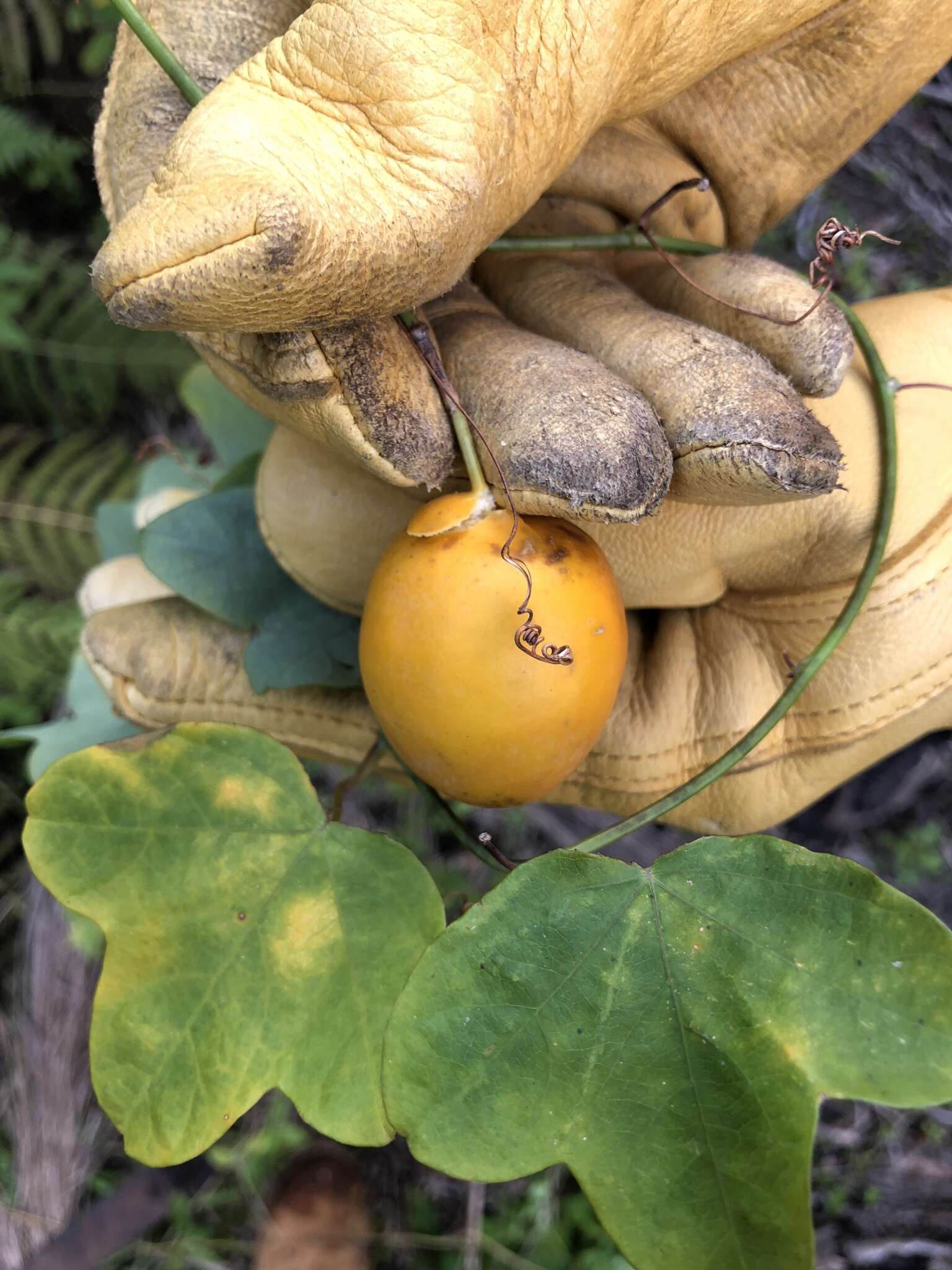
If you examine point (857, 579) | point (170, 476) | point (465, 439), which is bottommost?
point (170, 476)

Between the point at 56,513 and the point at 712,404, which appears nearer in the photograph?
the point at 712,404

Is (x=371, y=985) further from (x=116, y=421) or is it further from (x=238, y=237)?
(x=116, y=421)

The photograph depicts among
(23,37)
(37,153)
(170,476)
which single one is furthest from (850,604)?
(23,37)

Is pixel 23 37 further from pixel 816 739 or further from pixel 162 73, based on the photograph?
pixel 816 739

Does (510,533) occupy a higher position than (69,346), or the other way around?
(510,533)

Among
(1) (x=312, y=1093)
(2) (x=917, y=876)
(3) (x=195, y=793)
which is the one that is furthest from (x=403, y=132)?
(2) (x=917, y=876)

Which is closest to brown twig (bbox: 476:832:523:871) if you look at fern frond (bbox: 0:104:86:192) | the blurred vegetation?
the blurred vegetation

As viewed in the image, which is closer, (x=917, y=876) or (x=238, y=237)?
(x=238, y=237)

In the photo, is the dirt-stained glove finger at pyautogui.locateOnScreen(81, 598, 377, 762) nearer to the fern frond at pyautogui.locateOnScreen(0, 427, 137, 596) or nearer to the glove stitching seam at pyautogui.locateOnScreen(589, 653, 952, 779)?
the glove stitching seam at pyautogui.locateOnScreen(589, 653, 952, 779)
